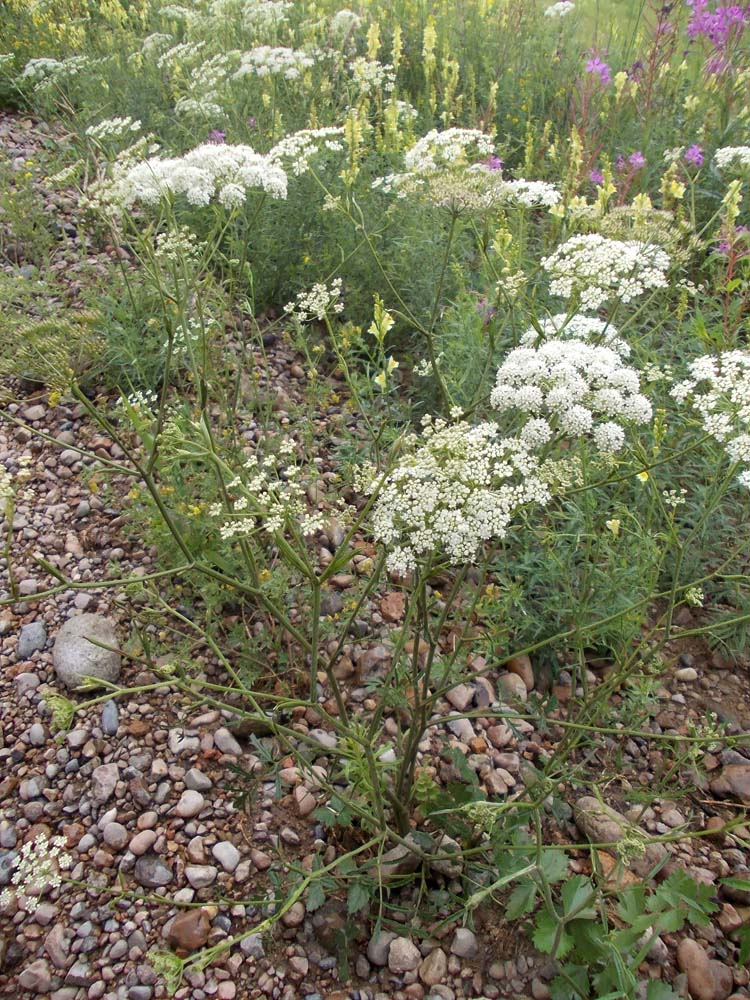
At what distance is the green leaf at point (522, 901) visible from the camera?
6.49 ft

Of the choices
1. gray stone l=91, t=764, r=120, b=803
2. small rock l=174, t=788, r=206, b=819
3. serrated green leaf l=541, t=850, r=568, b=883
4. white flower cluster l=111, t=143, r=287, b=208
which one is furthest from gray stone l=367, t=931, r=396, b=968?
white flower cluster l=111, t=143, r=287, b=208

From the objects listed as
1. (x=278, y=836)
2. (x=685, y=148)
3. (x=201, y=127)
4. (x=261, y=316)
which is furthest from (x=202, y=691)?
(x=685, y=148)

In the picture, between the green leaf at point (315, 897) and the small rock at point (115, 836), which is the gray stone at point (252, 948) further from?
the small rock at point (115, 836)

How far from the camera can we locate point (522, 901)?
1.99 metres

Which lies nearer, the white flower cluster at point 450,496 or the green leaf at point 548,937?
the white flower cluster at point 450,496

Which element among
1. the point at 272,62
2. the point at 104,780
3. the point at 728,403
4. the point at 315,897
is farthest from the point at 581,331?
the point at 272,62

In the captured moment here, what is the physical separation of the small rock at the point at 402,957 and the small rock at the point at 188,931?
55 centimetres

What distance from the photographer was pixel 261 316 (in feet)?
14.6

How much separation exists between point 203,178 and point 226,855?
7.51 feet

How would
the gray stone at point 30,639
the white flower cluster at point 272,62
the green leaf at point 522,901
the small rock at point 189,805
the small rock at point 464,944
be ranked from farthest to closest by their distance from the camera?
the white flower cluster at point 272,62
the gray stone at point 30,639
the small rock at point 189,805
the small rock at point 464,944
the green leaf at point 522,901

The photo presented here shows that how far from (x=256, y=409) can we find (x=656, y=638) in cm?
228

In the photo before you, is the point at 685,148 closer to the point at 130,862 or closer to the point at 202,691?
the point at 202,691

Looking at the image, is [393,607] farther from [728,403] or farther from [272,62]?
[272,62]

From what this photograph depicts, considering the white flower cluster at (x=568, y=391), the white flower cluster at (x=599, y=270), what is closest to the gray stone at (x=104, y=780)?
the white flower cluster at (x=568, y=391)
